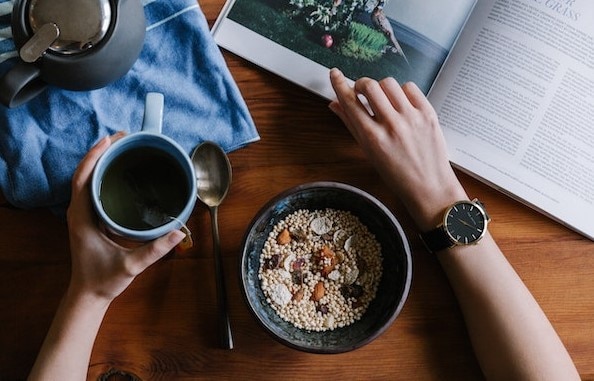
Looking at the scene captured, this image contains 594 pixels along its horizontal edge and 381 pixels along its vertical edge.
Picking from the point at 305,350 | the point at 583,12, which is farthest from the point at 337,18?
the point at 305,350

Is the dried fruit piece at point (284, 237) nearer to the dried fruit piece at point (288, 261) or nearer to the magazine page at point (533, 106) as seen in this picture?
the dried fruit piece at point (288, 261)

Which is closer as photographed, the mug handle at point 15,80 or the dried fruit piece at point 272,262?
the mug handle at point 15,80

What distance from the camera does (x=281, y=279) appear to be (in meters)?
0.75

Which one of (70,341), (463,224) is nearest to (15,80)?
(70,341)

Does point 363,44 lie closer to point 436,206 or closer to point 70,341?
point 436,206

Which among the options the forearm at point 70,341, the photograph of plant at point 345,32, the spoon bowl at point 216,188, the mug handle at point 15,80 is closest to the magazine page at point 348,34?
the photograph of plant at point 345,32

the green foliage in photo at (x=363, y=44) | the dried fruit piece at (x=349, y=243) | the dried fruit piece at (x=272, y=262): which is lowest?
the dried fruit piece at (x=272, y=262)

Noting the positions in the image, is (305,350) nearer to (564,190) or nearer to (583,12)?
(564,190)

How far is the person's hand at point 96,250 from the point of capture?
2.15 ft

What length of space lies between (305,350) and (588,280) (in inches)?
14.3

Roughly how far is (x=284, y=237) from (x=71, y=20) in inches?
12.6

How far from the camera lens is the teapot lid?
64 cm

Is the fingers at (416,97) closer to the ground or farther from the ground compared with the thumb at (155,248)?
farther from the ground

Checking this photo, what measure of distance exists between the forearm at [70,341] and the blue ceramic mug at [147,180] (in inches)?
3.7
